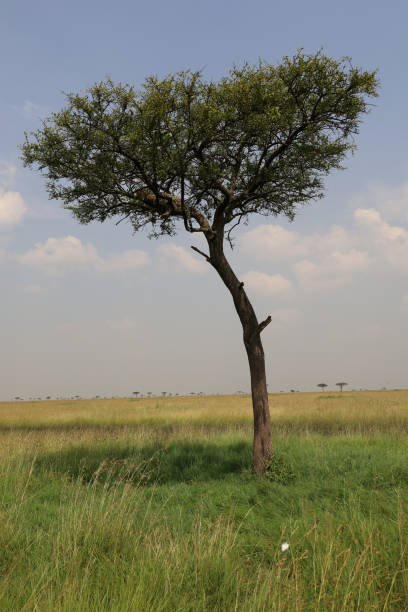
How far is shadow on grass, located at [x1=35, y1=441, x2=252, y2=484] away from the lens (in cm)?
1252

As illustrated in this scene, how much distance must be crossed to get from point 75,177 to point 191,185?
13.3ft

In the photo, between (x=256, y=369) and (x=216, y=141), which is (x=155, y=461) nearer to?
(x=256, y=369)

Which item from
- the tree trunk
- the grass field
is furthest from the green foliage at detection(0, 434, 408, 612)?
the tree trunk

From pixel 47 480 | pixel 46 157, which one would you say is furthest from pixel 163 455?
pixel 46 157

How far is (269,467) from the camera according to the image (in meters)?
12.2

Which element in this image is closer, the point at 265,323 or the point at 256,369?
the point at 265,323

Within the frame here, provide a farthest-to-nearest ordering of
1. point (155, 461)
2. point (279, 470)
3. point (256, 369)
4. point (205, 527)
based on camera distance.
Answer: point (155, 461) < point (256, 369) < point (279, 470) < point (205, 527)

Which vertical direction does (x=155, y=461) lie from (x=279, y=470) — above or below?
below

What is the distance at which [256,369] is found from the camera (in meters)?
13.0

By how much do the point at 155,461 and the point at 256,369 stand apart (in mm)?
4702

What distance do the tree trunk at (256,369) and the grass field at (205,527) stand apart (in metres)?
0.54

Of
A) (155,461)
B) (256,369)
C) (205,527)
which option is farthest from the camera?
(155,461)

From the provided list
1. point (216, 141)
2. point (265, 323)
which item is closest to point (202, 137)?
point (216, 141)

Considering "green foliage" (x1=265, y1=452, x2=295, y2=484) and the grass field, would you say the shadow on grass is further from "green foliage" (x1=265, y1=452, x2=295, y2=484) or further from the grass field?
"green foliage" (x1=265, y1=452, x2=295, y2=484)
